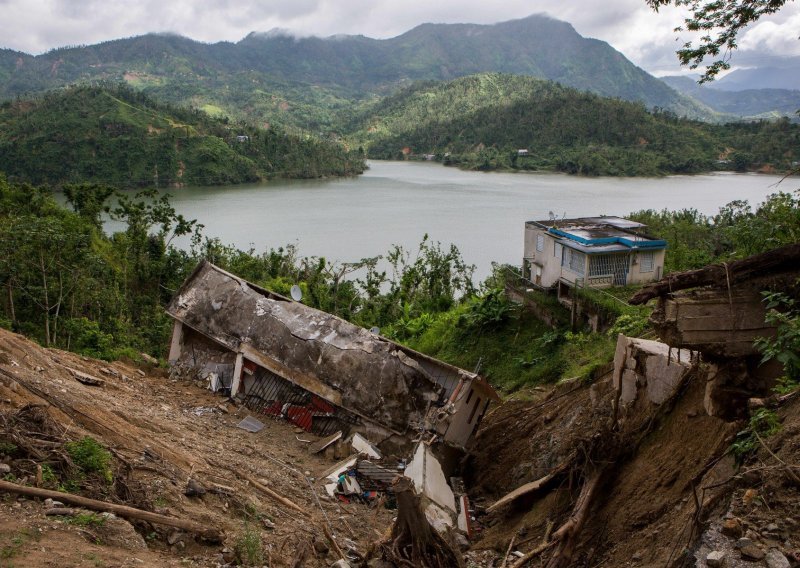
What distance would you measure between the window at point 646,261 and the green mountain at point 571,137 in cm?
5349

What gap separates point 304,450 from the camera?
8.44m

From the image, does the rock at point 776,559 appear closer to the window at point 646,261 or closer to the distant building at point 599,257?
the distant building at point 599,257

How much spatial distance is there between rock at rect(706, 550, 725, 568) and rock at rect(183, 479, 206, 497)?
149 inches

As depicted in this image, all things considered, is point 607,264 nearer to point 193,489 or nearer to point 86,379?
point 86,379

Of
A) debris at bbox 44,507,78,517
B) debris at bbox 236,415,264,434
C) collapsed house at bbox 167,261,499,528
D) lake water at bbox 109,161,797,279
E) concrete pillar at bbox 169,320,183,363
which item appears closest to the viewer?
debris at bbox 44,507,78,517

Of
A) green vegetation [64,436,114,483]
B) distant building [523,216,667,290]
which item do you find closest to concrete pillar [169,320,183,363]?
green vegetation [64,436,114,483]

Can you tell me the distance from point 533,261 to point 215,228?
26534 millimetres

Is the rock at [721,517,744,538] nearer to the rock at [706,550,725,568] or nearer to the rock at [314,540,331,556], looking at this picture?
the rock at [706,550,725,568]

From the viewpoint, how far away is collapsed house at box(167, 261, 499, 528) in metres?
8.46

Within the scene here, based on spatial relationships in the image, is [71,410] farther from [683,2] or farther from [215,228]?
[215,228]

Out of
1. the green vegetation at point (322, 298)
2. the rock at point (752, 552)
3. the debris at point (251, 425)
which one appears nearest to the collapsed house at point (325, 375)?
the debris at point (251, 425)

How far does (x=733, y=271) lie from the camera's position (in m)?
5.00

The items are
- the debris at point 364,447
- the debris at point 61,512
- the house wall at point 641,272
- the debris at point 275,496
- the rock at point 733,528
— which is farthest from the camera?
the house wall at point 641,272

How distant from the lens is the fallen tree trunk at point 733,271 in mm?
4953
